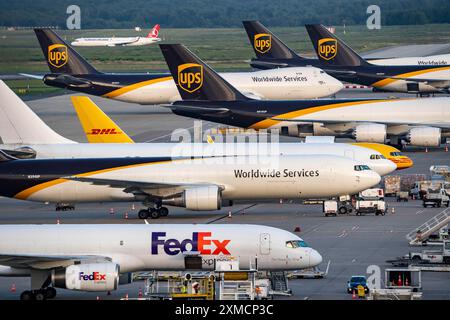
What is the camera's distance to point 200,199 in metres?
63.2

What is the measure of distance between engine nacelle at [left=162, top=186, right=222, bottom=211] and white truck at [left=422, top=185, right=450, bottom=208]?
40.3 feet

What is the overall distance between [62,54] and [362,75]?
33.7 m

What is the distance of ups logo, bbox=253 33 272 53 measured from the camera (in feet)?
464

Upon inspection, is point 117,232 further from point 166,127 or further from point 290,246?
point 166,127

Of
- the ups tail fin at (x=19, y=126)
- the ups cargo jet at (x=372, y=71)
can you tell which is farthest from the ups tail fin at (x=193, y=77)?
the ups cargo jet at (x=372, y=71)

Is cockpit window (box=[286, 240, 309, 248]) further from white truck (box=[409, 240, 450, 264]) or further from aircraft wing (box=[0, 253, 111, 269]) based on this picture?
aircraft wing (box=[0, 253, 111, 269])

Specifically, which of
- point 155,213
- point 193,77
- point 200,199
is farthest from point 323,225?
point 193,77

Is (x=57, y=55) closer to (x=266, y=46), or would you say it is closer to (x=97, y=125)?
(x=266, y=46)

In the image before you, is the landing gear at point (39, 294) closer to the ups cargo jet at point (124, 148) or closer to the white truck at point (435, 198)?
the ups cargo jet at point (124, 148)

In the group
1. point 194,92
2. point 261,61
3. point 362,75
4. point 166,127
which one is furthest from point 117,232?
point 261,61

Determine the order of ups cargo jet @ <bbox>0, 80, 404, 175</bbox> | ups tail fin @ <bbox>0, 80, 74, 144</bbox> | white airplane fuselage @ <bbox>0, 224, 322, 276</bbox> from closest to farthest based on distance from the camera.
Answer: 1. white airplane fuselage @ <bbox>0, 224, 322, 276</bbox>
2. ups cargo jet @ <bbox>0, 80, 404, 175</bbox>
3. ups tail fin @ <bbox>0, 80, 74, 144</bbox>

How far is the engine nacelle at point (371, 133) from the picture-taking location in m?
87.6

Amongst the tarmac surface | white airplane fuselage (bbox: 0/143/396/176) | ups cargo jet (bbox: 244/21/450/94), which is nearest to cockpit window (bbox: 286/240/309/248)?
the tarmac surface

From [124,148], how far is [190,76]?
1586 cm
